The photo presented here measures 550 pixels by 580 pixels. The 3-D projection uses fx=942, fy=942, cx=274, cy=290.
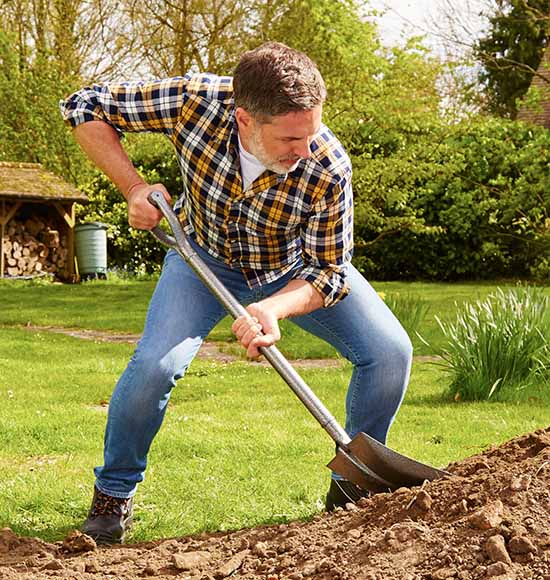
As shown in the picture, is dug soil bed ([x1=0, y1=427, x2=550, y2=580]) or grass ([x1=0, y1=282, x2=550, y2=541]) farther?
grass ([x1=0, y1=282, x2=550, y2=541])

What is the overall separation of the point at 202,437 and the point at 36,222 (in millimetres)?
12301

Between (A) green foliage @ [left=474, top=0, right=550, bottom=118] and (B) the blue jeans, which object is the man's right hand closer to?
(B) the blue jeans

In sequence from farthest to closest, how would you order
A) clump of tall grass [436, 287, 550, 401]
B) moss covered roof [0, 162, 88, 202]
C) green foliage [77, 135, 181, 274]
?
1. green foliage [77, 135, 181, 274]
2. moss covered roof [0, 162, 88, 202]
3. clump of tall grass [436, 287, 550, 401]

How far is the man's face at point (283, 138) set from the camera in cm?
279

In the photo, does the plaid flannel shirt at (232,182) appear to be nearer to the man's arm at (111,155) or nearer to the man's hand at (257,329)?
the man's arm at (111,155)

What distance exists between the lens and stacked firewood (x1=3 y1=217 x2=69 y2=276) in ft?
51.9

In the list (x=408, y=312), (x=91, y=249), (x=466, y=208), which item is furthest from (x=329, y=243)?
(x=91, y=249)

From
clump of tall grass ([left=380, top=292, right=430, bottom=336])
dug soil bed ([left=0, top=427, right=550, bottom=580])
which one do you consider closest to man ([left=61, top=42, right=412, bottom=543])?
dug soil bed ([left=0, top=427, right=550, bottom=580])

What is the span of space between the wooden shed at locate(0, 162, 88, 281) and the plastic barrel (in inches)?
8.0

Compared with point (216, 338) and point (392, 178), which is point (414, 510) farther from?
point (392, 178)

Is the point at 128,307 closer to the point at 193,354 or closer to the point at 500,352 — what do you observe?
the point at 500,352

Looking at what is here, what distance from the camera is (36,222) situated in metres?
16.3

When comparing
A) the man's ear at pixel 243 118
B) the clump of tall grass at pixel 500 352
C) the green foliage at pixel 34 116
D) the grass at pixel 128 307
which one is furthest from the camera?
the green foliage at pixel 34 116

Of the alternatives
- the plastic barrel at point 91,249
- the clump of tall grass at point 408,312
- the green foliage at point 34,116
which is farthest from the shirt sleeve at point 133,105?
the green foliage at point 34,116
